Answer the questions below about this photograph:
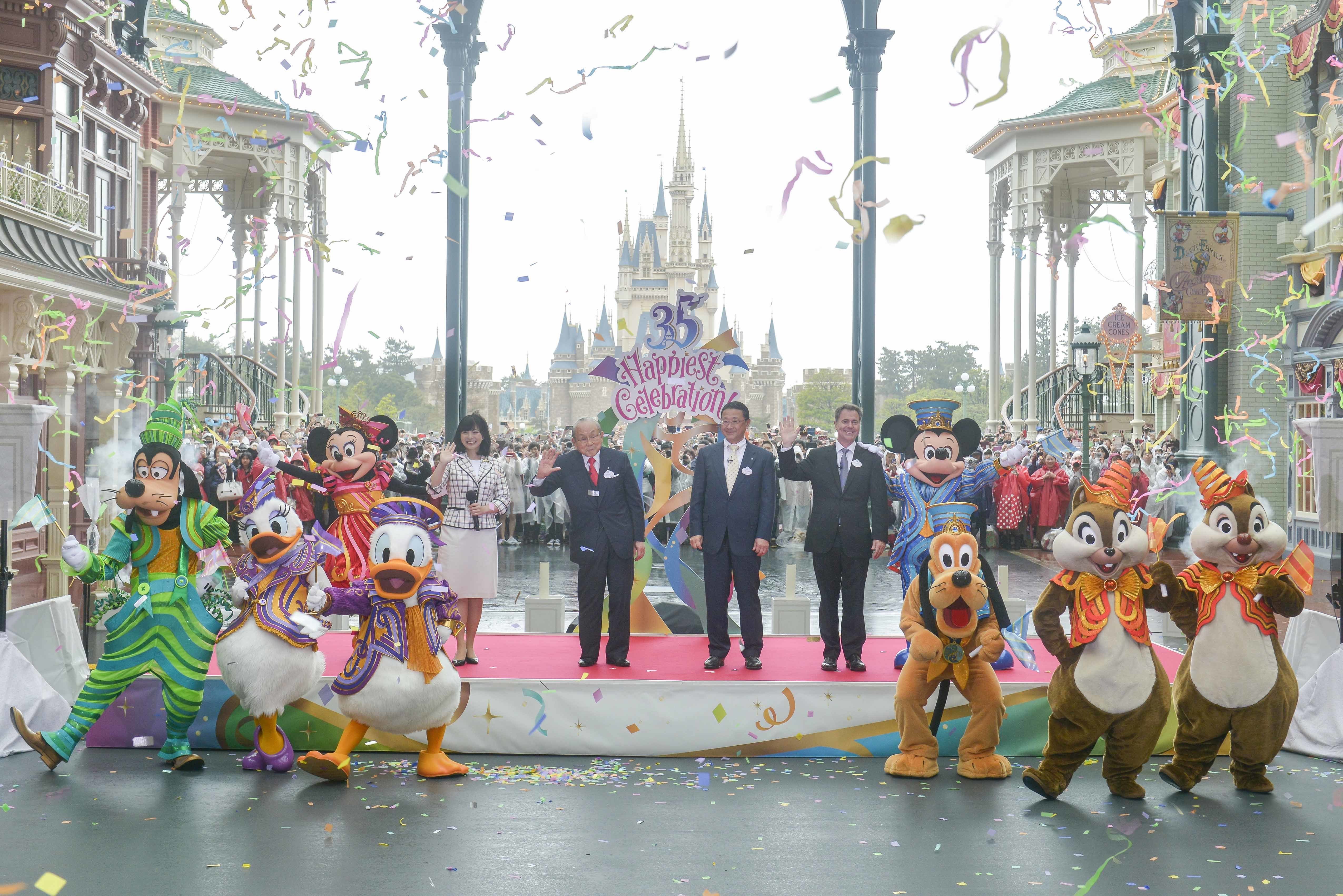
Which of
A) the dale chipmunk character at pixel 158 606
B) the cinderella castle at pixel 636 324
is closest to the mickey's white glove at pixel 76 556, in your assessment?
the dale chipmunk character at pixel 158 606

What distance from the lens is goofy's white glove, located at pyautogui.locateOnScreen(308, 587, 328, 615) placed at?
5.01m

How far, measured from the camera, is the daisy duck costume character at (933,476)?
603 cm

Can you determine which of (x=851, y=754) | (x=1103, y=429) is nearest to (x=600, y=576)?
(x=851, y=754)

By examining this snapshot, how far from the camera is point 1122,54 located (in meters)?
9.70

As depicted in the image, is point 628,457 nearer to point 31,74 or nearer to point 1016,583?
point 1016,583

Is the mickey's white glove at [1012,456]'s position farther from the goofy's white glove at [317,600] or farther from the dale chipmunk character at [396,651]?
the goofy's white glove at [317,600]

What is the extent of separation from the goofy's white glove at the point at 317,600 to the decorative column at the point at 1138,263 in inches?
773

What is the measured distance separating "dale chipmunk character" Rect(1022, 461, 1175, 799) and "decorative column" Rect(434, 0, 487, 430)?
13.5 feet

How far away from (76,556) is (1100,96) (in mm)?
23596

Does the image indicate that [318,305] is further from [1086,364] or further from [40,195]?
[1086,364]

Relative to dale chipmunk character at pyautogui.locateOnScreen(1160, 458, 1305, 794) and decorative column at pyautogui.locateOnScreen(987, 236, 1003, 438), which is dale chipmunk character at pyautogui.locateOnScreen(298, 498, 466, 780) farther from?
decorative column at pyautogui.locateOnScreen(987, 236, 1003, 438)

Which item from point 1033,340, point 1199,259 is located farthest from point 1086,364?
point 1033,340

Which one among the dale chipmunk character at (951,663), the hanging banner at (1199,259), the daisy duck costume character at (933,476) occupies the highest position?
the hanging banner at (1199,259)

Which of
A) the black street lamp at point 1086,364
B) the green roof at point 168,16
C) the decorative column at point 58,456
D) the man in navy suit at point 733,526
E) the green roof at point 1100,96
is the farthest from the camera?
the green roof at point 1100,96
